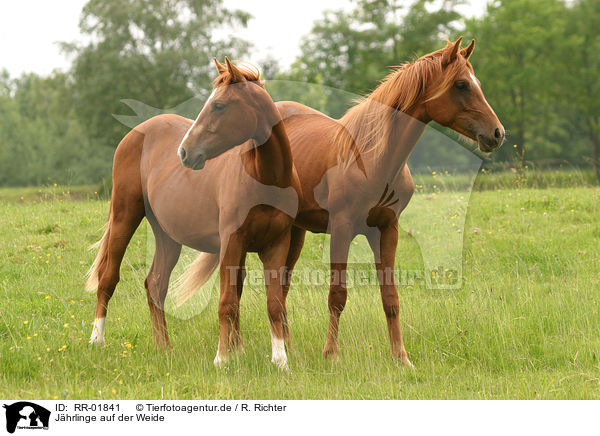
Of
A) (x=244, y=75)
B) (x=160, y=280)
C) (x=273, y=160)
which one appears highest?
(x=244, y=75)

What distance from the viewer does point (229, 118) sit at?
4.03 m

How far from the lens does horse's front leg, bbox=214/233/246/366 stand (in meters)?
4.35

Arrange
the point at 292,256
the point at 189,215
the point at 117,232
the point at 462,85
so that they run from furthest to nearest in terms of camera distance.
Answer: the point at 117,232
the point at 292,256
the point at 189,215
the point at 462,85

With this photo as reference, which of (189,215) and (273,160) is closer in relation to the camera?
(273,160)

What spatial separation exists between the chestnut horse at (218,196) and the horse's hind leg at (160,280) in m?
0.01

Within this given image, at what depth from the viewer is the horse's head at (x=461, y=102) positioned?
4.27m

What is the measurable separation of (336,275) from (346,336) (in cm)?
87

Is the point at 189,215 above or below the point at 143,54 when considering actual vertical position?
below

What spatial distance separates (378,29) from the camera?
29.3 m

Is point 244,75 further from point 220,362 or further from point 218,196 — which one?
point 220,362

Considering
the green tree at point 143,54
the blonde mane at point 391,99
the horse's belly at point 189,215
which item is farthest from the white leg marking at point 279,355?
the green tree at point 143,54

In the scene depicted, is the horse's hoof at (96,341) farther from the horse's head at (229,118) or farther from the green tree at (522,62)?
the green tree at (522,62)
